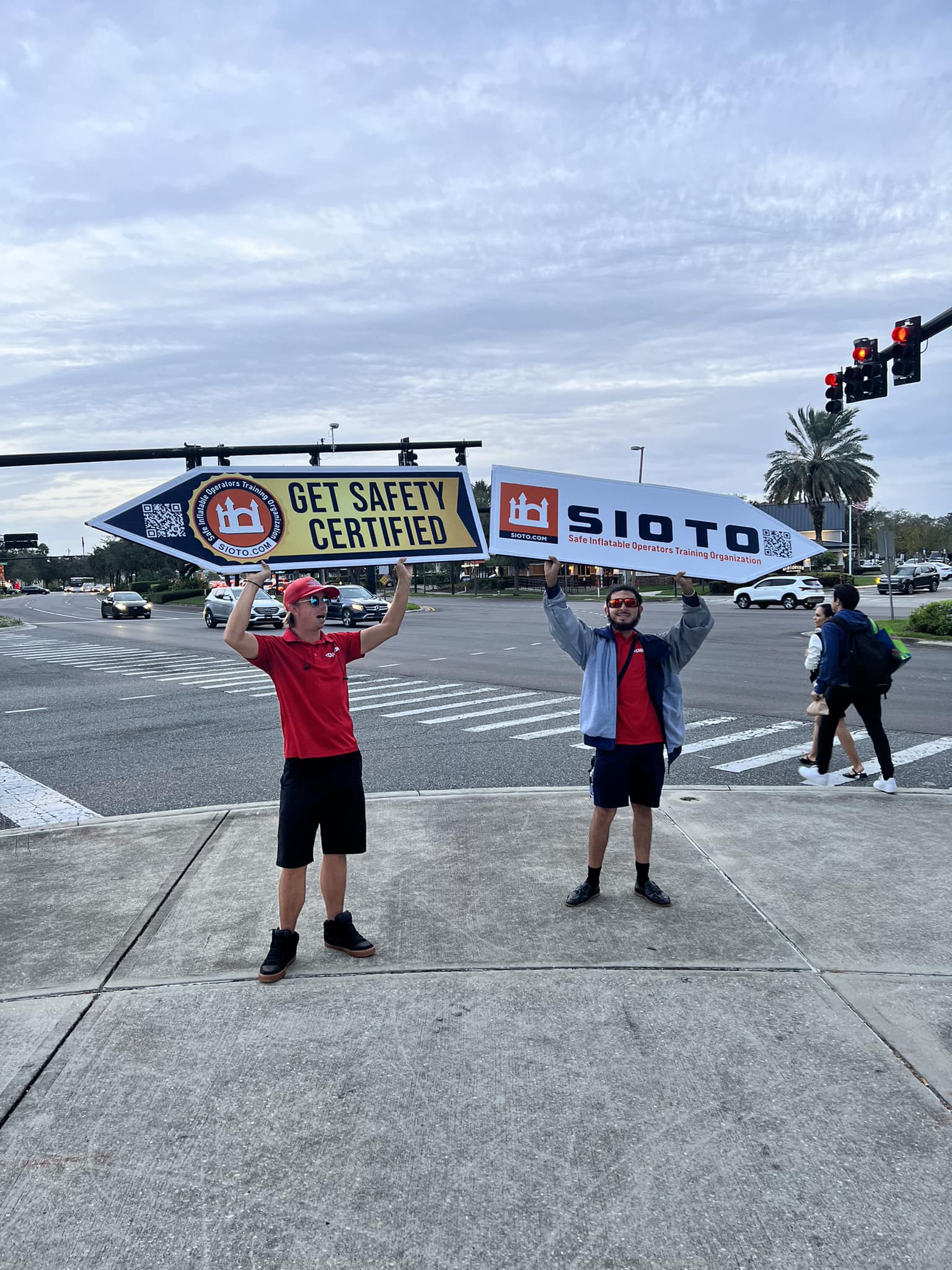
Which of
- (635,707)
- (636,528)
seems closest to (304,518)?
(636,528)

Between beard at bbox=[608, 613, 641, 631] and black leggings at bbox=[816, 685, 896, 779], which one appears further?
black leggings at bbox=[816, 685, 896, 779]

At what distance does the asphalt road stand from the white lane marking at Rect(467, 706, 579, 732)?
0.06m

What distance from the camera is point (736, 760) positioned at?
32.3 ft

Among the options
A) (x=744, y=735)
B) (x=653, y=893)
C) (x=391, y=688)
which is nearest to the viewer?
(x=653, y=893)

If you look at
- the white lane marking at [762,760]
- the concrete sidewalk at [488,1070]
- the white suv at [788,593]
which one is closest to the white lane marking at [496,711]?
the white lane marking at [762,760]

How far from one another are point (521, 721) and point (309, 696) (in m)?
8.38

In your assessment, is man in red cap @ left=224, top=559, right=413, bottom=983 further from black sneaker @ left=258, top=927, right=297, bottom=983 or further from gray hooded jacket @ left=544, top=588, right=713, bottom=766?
gray hooded jacket @ left=544, top=588, right=713, bottom=766

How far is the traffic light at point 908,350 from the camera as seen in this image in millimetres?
14016

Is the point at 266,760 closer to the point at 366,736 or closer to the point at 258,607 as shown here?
the point at 366,736

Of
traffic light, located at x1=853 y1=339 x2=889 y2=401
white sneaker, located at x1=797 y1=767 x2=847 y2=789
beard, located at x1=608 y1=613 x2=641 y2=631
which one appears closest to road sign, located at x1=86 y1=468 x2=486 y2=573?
beard, located at x1=608 y1=613 x2=641 y2=631

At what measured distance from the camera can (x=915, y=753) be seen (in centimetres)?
992

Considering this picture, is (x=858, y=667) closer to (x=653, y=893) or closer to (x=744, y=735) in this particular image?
(x=653, y=893)

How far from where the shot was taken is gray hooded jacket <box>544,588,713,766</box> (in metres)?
5.12

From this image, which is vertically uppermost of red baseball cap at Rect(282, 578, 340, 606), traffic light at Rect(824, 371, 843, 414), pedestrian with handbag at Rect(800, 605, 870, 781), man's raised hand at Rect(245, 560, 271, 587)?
traffic light at Rect(824, 371, 843, 414)
